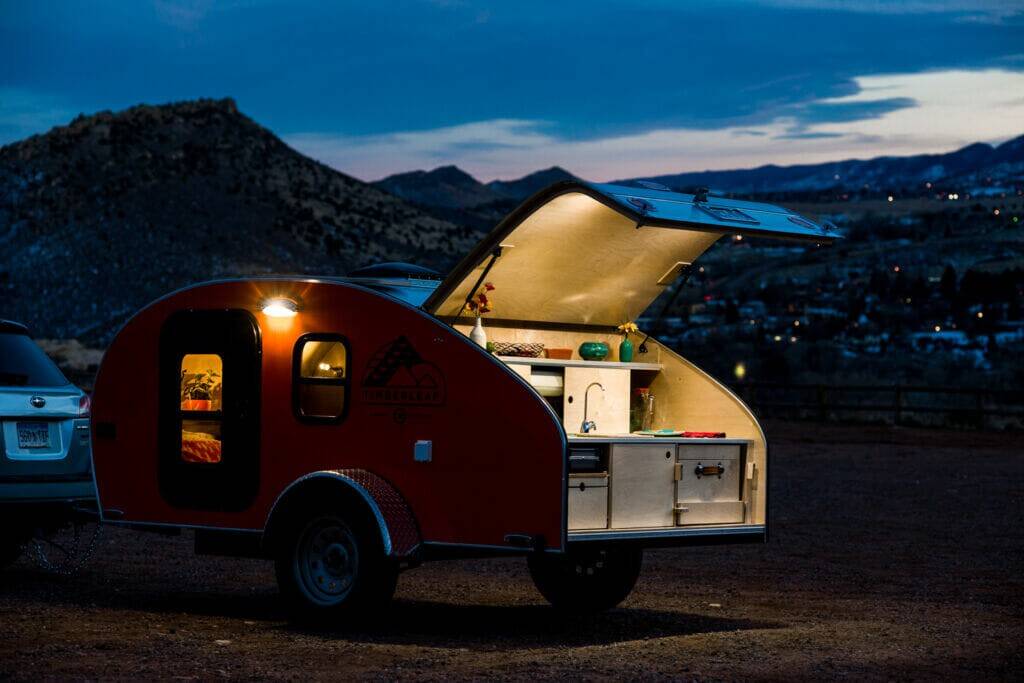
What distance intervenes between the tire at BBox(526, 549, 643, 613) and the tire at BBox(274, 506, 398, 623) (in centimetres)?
184

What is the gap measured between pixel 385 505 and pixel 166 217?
3777 inches

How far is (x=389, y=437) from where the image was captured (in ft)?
33.4

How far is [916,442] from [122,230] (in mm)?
75551

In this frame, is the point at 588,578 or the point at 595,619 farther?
the point at 588,578

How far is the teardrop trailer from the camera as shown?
9828mm

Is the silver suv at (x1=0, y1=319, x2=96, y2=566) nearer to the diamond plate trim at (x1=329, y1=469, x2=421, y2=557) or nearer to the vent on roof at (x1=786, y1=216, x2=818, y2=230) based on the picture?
the diamond plate trim at (x1=329, y1=469, x2=421, y2=557)

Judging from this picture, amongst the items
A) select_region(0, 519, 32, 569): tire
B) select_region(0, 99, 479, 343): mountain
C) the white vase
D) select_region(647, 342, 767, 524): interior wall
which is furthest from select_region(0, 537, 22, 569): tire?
select_region(0, 99, 479, 343): mountain

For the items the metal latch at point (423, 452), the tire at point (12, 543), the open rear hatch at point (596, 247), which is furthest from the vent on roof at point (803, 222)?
the tire at point (12, 543)

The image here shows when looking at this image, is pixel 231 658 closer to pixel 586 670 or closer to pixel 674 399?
pixel 586 670

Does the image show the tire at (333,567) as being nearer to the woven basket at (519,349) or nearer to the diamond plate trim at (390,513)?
the diamond plate trim at (390,513)

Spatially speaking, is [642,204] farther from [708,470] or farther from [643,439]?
[708,470]

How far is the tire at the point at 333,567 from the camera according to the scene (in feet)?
32.7

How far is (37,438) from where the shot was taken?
12.1m

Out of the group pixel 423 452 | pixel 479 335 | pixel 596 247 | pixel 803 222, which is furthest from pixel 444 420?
pixel 803 222
